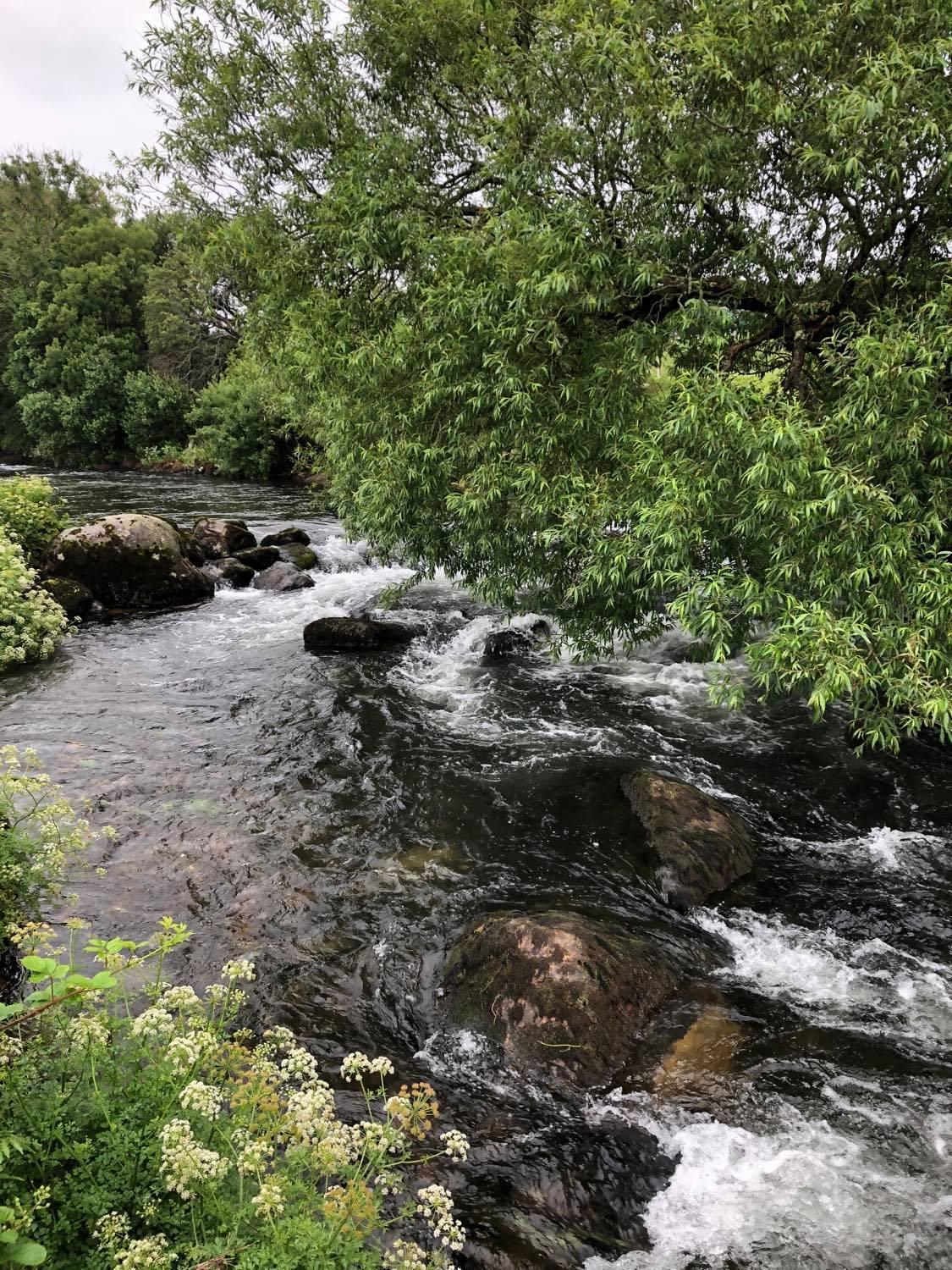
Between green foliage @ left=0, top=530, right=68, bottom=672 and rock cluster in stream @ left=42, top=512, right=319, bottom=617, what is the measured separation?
5.18 feet

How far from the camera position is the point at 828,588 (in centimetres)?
545

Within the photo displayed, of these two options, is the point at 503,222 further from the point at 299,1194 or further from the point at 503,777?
the point at 299,1194

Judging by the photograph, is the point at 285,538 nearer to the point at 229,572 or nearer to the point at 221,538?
the point at 221,538

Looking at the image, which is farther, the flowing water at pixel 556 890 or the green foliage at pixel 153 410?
the green foliage at pixel 153 410

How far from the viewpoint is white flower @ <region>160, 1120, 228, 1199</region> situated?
2.66 metres

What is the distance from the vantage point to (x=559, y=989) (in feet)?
17.2

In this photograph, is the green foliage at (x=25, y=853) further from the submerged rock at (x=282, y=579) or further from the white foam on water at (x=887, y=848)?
the submerged rock at (x=282, y=579)

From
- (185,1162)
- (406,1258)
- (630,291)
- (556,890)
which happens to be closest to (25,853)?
(185,1162)

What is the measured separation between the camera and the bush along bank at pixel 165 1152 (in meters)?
2.64

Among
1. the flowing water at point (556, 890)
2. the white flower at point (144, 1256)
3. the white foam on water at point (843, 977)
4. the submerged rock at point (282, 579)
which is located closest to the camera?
the white flower at point (144, 1256)

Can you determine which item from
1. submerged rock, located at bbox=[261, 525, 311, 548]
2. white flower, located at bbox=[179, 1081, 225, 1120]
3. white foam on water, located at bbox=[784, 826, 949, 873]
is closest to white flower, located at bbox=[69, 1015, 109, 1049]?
white flower, located at bbox=[179, 1081, 225, 1120]

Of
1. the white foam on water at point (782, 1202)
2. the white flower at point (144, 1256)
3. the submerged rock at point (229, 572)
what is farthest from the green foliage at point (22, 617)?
the white foam on water at point (782, 1202)

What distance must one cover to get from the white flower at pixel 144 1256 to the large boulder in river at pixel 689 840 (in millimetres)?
5077

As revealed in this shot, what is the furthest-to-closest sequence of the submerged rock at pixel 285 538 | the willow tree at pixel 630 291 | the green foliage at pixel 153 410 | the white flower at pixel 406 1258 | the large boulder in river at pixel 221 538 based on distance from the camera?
the green foliage at pixel 153 410, the submerged rock at pixel 285 538, the large boulder in river at pixel 221 538, the willow tree at pixel 630 291, the white flower at pixel 406 1258
